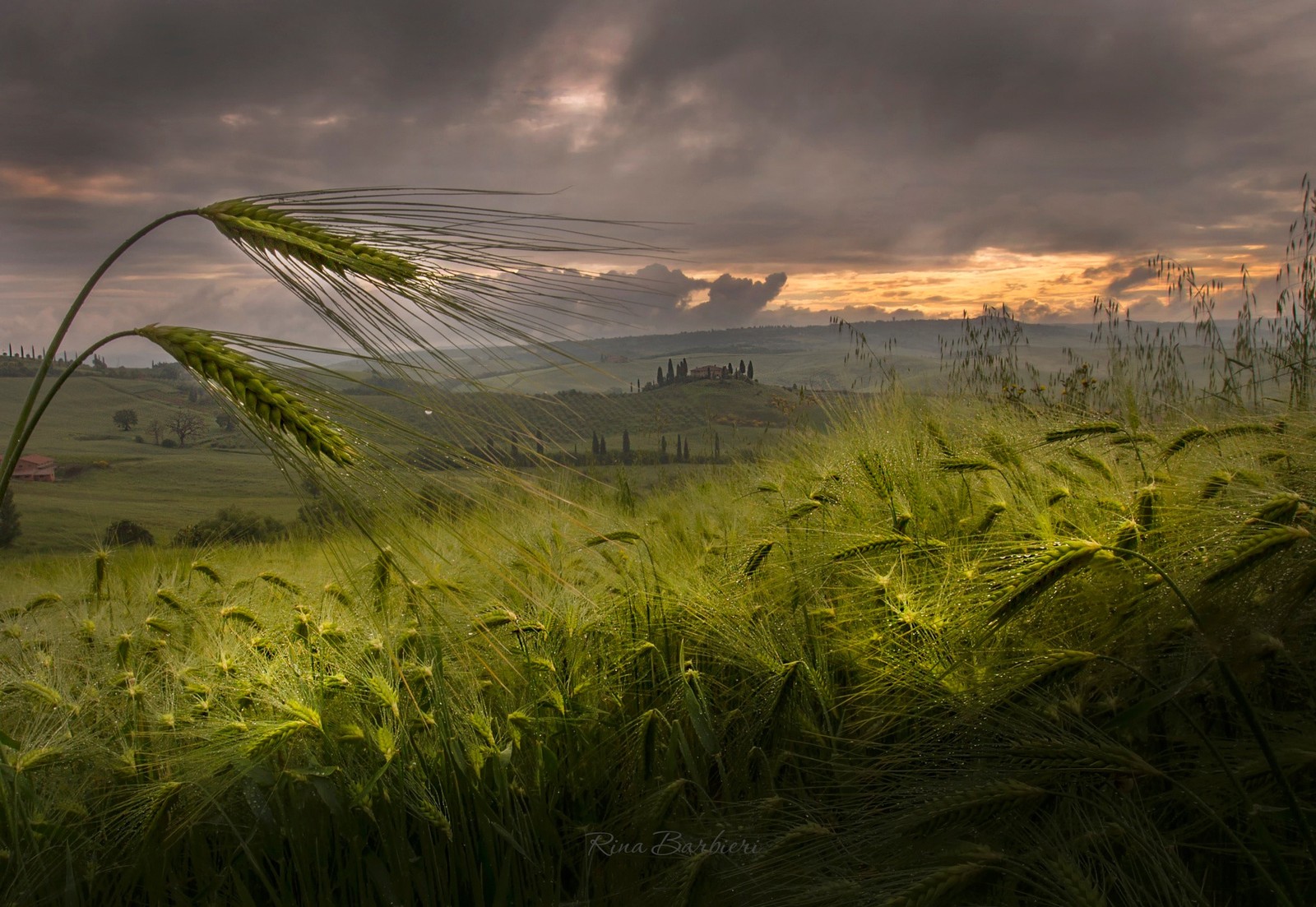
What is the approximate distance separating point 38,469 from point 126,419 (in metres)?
0.58

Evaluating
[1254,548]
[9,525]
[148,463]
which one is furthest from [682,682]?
[148,463]

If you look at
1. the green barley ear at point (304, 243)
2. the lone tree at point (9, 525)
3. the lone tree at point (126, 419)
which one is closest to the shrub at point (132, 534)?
the lone tree at point (9, 525)

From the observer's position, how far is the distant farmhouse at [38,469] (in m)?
3.58

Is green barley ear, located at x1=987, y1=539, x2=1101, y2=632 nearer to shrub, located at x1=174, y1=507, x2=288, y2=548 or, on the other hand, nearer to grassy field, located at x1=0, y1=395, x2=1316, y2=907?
grassy field, located at x1=0, y1=395, x2=1316, y2=907

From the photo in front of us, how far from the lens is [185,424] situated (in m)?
4.18

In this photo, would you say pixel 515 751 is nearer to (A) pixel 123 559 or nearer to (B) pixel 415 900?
(B) pixel 415 900

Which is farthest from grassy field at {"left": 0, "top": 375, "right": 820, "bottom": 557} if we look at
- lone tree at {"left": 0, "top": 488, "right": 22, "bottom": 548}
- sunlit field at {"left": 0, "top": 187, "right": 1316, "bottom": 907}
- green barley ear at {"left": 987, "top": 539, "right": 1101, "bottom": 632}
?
green barley ear at {"left": 987, "top": 539, "right": 1101, "bottom": 632}

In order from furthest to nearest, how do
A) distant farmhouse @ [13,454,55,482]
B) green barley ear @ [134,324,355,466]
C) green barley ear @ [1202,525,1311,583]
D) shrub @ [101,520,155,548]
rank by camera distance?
distant farmhouse @ [13,454,55,482], shrub @ [101,520,155,548], green barley ear @ [1202,525,1311,583], green barley ear @ [134,324,355,466]

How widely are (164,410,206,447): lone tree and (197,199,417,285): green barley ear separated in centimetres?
338

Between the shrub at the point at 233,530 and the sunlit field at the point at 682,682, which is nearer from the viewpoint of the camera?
the sunlit field at the point at 682,682

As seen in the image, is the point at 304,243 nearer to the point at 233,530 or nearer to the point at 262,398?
the point at 262,398

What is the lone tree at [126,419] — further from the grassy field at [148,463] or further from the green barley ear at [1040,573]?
the green barley ear at [1040,573]

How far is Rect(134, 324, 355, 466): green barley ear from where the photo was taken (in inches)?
44.0

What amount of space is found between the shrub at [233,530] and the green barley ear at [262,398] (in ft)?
7.76
